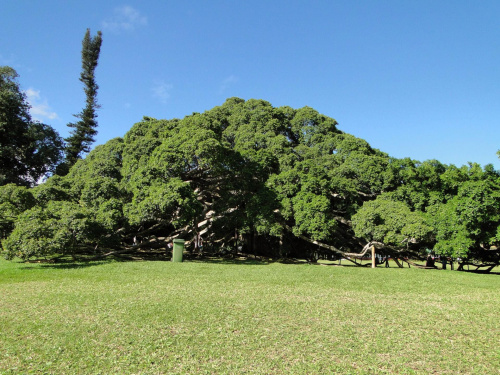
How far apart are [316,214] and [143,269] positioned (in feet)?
23.2

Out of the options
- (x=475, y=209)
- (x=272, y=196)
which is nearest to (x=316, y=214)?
(x=272, y=196)

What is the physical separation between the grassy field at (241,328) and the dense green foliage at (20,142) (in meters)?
21.5

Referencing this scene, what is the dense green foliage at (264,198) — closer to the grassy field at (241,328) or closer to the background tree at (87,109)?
the grassy field at (241,328)

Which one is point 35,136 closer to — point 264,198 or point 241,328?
point 264,198

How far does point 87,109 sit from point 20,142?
244 inches

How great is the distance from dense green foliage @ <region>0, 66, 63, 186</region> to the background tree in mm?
1180

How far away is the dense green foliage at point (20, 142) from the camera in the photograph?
24.2m

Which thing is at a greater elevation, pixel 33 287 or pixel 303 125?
pixel 303 125

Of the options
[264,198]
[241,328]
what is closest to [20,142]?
[264,198]

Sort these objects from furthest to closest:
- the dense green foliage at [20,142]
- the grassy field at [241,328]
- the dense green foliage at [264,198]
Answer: the dense green foliage at [20,142] → the dense green foliage at [264,198] → the grassy field at [241,328]

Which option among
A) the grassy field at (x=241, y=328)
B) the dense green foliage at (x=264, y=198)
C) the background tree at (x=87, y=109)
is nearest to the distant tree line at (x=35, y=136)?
the background tree at (x=87, y=109)

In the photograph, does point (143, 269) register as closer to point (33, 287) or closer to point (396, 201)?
point (33, 287)

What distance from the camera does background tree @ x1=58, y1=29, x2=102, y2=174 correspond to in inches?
1123

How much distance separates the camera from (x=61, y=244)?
34.7 ft
